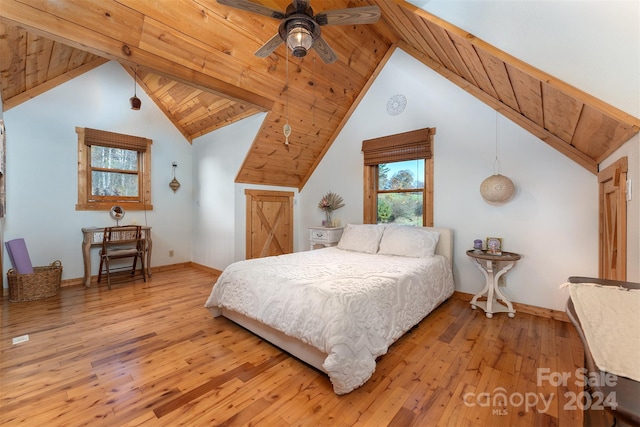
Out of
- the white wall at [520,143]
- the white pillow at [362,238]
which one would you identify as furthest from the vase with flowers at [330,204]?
the white pillow at [362,238]

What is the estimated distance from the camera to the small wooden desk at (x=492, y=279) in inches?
112

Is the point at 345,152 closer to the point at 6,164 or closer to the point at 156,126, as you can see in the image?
the point at 156,126

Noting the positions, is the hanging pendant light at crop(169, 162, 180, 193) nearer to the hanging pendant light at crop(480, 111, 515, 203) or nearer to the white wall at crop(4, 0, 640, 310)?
the white wall at crop(4, 0, 640, 310)

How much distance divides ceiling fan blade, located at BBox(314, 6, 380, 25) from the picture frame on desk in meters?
2.63

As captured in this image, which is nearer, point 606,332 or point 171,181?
point 606,332

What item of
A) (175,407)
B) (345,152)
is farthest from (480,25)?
(175,407)

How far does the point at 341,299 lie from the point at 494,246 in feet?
7.24

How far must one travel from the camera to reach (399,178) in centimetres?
407

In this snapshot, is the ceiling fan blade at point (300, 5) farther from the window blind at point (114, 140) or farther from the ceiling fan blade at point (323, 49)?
the window blind at point (114, 140)

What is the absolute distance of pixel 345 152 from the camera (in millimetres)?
4586

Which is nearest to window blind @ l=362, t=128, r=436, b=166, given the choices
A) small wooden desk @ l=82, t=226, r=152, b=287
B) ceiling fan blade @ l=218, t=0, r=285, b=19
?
ceiling fan blade @ l=218, t=0, r=285, b=19

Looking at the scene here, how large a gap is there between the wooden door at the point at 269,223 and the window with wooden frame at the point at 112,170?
1.99 meters

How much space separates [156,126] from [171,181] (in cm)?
104

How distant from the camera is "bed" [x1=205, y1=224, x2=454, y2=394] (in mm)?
1740
